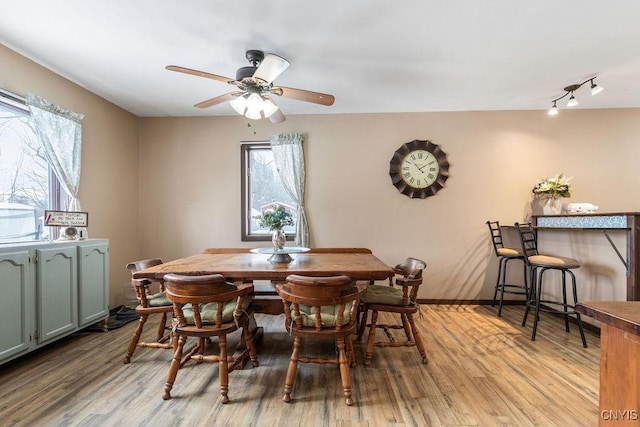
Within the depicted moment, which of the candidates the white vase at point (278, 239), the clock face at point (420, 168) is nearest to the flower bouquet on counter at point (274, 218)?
the white vase at point (278, 239)

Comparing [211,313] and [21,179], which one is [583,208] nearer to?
[211,313]

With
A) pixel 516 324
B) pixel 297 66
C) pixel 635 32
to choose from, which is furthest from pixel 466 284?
pixel 297 66

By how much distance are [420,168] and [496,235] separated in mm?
1333

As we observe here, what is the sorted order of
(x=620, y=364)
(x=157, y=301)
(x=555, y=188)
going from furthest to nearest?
(x=555, y=188)
(x=157, y=301)
(x=620, y=364)

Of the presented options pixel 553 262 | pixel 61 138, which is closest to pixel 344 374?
pixel 553 262

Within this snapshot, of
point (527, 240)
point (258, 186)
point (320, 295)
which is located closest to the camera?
point (320, 295)

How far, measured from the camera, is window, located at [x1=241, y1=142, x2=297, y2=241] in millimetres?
4184

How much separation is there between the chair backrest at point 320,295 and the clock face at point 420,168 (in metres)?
2.56

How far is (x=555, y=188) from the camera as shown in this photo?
3615 mm

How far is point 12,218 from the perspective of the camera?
8.54 ft

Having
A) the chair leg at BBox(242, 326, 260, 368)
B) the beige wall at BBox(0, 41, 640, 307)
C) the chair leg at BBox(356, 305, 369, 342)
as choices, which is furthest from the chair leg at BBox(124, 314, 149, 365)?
the chair leg at BBox(356, 305, 369, 342)

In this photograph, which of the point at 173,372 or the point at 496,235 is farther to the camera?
the point at 496,235

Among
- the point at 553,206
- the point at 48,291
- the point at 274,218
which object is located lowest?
the point at 48,291

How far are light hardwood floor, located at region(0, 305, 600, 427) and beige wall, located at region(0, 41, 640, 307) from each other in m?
1.46
